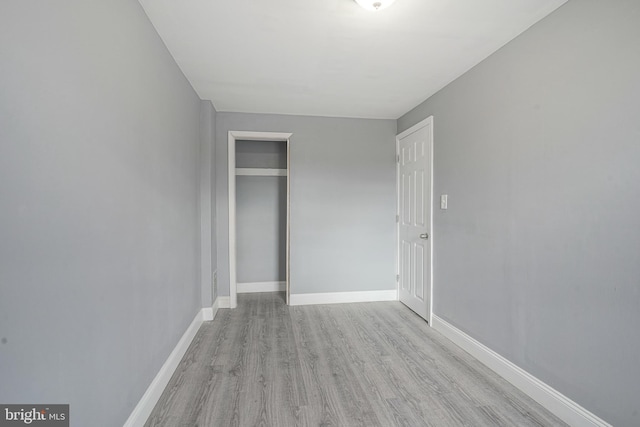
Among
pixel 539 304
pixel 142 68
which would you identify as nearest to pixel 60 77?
pixel 142 68

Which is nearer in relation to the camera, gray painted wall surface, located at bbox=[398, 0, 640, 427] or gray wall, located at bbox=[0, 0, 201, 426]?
gray wall, located at bbox=[0, 0, 201, 426]

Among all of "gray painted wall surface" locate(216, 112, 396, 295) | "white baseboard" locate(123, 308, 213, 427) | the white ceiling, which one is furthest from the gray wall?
"gray painted wall surface" locate(216, 112, 396, 295)

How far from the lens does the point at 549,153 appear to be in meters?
1.89

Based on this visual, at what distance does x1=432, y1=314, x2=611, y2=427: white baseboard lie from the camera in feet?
5.52

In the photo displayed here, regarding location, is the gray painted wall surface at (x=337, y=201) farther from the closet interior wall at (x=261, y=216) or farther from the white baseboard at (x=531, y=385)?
the white baseboard at (x=531, y=385)

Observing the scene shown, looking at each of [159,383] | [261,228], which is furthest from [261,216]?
[159,383]

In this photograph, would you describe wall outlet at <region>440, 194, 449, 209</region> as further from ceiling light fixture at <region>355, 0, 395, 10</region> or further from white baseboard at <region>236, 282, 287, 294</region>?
white baseboard at <region>236, 282, 287, 294</region>

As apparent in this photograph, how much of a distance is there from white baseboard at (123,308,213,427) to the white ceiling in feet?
7.50

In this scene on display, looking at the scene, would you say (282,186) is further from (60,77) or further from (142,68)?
(60,77)

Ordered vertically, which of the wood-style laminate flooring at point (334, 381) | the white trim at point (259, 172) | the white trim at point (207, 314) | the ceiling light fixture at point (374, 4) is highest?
the ceiling light fixture at point (374, 4)

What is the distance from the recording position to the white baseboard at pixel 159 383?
5.54ft

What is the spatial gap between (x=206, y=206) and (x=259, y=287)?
5.65ft

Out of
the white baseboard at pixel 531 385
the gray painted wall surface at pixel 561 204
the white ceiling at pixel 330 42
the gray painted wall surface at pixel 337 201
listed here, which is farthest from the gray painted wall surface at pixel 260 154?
the white baseboard at pixel 531 385

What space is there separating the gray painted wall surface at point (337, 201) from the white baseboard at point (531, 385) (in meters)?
1.48
